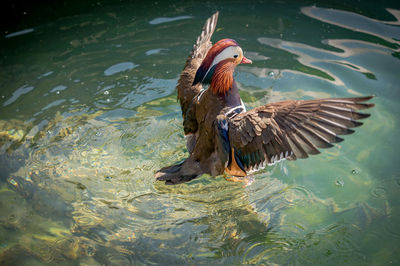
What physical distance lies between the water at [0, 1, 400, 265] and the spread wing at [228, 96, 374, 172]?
0.62 meters

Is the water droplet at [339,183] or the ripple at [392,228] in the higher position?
the water droplet at [339,183]

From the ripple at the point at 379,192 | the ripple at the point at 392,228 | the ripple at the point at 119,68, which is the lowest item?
the ripple at the point at 392,228

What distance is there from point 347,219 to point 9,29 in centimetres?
470

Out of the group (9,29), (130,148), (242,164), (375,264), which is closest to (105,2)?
(9,29)

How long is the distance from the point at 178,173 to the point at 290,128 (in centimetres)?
99

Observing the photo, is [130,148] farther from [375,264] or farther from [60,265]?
[375,264]

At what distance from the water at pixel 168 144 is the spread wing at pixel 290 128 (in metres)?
0.62

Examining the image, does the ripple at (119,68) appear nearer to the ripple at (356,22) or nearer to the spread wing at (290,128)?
the spread wing at (290,128)

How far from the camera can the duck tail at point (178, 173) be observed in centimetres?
298

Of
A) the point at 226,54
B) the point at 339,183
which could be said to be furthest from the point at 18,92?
the point at 339,183

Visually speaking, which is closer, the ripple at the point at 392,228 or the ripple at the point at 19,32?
the ripple at the point at 392,228

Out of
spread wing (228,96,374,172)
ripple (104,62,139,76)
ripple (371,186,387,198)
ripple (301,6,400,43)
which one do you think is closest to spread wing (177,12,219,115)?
spread wing (228,96,374,172)

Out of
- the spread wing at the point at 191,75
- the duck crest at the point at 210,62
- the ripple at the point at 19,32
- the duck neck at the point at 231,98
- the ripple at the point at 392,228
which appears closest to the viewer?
the ripple at the point at 392,228

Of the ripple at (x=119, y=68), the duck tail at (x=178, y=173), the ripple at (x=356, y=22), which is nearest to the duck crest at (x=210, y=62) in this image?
the duck tail at (x=178, y=173)
